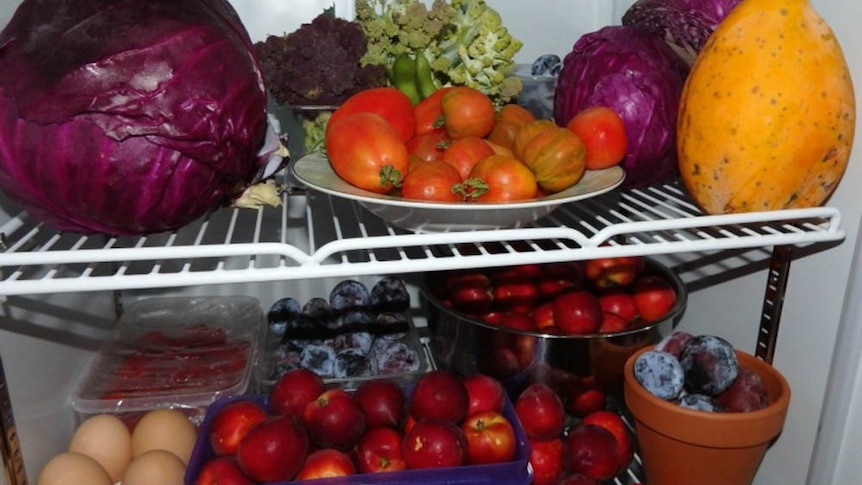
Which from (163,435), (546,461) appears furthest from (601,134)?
(163,435)

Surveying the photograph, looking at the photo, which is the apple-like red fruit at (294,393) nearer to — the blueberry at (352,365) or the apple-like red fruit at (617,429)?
the blueberry at (352,365)

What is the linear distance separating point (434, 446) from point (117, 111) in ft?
1.58

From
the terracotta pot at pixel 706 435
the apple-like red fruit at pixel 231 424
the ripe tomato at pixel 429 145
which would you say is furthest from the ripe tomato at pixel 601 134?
the apple-like red fruit at pixel 231 424

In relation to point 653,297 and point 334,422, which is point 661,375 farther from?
point 334,422

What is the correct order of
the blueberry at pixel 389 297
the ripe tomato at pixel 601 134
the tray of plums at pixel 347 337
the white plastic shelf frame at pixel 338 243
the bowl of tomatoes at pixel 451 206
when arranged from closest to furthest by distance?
the white plastic shelf frame at pixel 338 243
the bowl of tomatoes at pixel 451 206
the ripe tomato at pixel 601 134
the tray of plums at pixel 347 337
the blueberry at pixel 389 297

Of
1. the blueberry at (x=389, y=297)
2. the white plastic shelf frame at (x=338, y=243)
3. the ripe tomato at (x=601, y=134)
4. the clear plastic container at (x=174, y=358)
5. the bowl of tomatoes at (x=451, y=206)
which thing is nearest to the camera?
the white plastic shelf frame at (x=338, y=243)

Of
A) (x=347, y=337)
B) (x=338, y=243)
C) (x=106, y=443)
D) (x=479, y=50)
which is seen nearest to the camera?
(x=338, y=243)

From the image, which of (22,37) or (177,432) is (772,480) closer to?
(177,432)

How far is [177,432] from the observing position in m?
0.90

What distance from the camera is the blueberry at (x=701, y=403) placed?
32.2 inches

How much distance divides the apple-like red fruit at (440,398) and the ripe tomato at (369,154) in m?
0.26

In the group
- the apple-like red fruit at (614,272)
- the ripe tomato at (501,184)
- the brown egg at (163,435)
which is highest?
the ripe tomato at (501,184)

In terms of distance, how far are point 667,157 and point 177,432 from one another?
2.35 ft

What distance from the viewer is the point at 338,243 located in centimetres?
67
